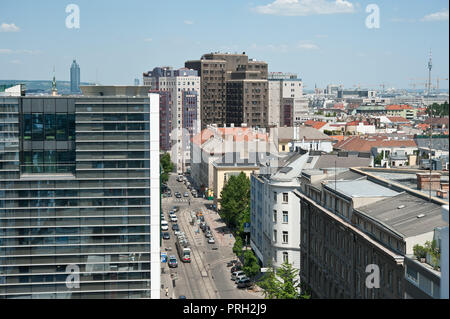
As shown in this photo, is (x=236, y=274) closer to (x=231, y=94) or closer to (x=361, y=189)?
(x=361, y=189)

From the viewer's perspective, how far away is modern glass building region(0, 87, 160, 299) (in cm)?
2481

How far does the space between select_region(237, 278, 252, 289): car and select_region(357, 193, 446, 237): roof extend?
16.5m

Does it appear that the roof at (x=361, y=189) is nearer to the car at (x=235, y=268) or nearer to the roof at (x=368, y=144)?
the car at (x=235, y=268)

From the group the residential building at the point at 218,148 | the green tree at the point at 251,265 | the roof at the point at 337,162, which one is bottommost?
the green tree at the point at 251,265

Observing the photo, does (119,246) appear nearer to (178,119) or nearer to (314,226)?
(314,226)

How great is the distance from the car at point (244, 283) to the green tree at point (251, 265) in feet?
1.06

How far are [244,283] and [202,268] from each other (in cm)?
515

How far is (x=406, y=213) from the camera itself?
18.6 meters

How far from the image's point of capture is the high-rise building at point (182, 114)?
86.0 meters

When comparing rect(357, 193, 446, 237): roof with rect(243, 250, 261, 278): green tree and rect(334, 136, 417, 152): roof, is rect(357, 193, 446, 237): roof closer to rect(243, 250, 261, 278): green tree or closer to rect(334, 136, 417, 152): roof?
rect(243, 250, 261, 278): green tree

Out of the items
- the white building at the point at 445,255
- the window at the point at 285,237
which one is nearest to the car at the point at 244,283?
the window at the point at 285,237

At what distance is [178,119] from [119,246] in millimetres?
62686

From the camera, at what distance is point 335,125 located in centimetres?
9206
